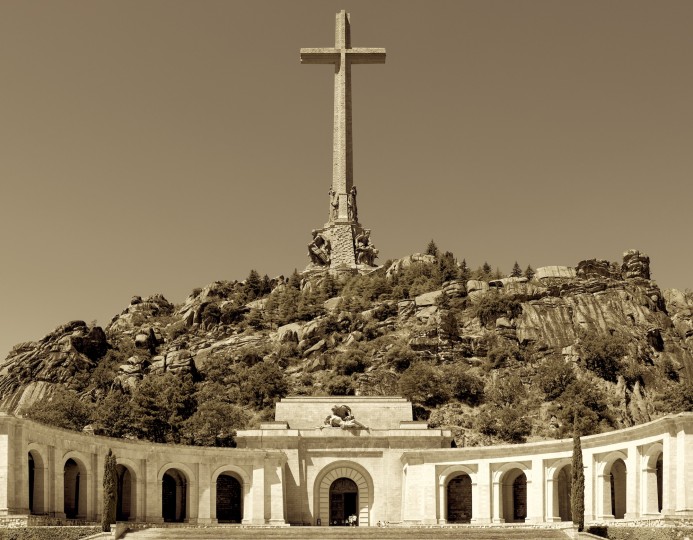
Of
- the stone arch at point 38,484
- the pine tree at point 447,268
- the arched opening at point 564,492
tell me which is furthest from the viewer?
the pine tree at point 447,268

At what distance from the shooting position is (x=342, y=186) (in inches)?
4656

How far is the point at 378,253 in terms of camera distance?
121250 mm

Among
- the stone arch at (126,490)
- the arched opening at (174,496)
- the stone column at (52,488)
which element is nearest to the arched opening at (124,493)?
the stone arch at (126,490)

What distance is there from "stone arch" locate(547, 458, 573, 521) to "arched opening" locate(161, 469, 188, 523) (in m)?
22.4

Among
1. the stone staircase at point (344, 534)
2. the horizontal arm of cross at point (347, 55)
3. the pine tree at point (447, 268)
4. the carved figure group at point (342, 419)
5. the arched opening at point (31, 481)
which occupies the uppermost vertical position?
the horizontal arm of cross at point (347, 55)

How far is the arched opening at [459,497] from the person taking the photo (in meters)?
72.1

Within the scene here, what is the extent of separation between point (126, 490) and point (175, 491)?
15.0 ft

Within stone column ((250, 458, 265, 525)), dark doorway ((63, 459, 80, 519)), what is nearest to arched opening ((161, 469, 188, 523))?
stone column ((250, 458, 265, 525))

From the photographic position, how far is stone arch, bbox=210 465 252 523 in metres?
68.9

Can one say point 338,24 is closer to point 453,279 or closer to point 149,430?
point 453,279

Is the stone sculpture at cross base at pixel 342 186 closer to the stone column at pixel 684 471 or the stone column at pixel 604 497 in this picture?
the stone column at pixel 604 497

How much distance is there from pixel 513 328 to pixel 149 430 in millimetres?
38645

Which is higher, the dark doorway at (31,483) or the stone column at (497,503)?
the dark doorway at (31,483)

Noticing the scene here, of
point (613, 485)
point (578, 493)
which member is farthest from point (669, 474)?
point (613, 485)
